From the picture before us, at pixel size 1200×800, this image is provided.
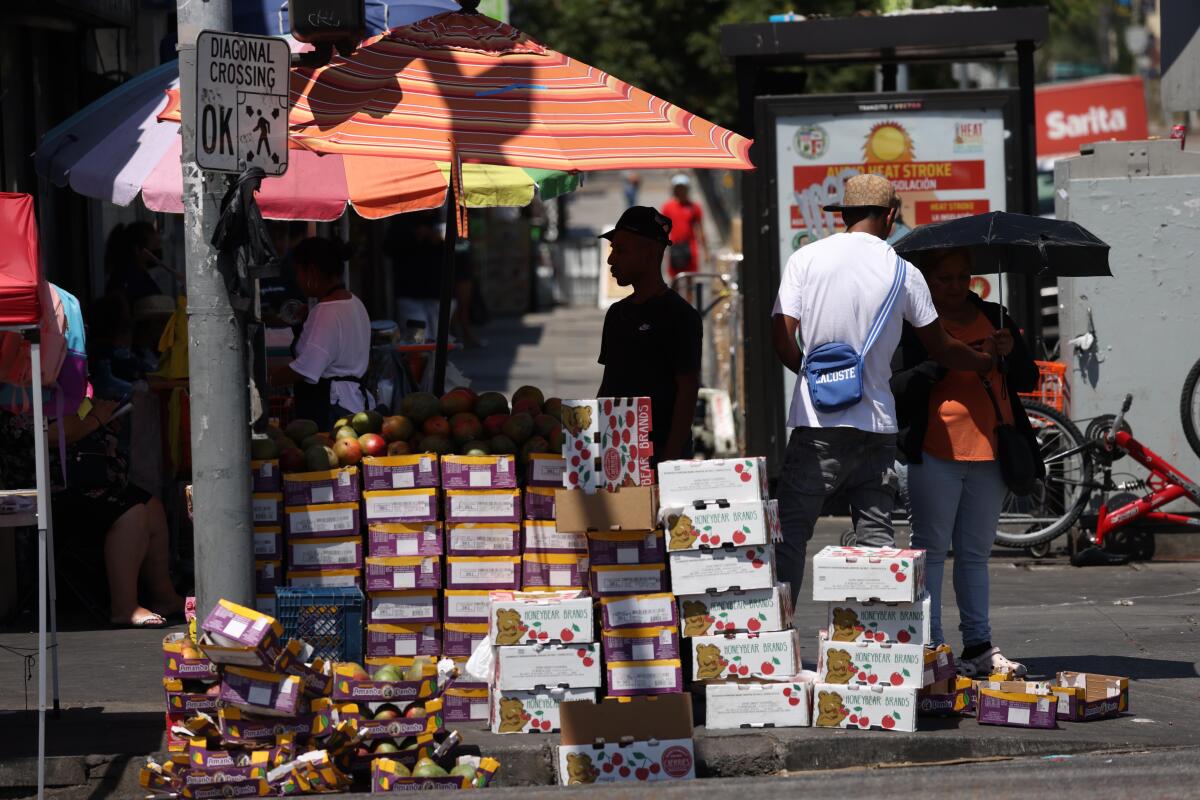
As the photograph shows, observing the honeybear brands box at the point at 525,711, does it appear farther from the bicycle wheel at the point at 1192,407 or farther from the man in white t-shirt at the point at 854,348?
the bicycle wheel at the point at 1192,407

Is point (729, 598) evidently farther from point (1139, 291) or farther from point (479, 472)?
point (1139, 291)

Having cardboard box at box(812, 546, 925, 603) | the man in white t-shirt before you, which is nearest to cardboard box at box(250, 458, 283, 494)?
the man in white t-shirt

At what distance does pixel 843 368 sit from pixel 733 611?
3.50 ft

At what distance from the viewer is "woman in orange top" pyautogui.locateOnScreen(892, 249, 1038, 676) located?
23.2 feet

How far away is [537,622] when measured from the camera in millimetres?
6570

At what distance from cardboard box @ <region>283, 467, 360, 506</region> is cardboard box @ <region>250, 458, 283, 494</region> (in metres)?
0.05

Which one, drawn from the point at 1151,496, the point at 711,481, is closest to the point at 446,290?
the point at 711,481

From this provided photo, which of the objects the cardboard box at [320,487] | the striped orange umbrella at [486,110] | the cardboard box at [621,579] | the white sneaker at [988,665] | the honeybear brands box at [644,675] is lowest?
the white sneaker at [988,665]

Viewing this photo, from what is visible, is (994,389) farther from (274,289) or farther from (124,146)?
(274,289)

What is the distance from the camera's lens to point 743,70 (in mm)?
11133

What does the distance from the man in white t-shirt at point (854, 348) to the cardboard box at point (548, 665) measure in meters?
0.95

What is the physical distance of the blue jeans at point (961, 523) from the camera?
712cm

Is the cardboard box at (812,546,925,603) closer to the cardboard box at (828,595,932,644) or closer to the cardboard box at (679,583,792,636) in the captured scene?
the cardboard box at (828,595,932,644)

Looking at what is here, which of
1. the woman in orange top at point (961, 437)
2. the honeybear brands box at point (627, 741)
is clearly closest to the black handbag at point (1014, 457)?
the woman in orange top at point (961, 437)
